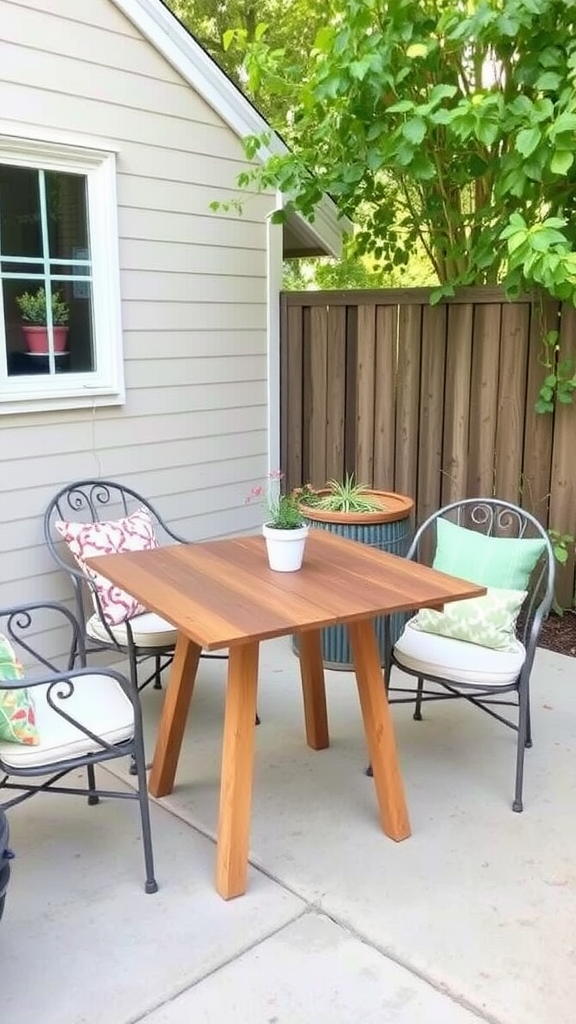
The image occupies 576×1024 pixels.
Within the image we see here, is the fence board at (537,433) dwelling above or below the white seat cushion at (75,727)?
above

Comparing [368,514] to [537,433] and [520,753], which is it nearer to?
[537,433]

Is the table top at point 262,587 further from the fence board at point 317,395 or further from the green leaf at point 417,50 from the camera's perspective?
the green leaf at point 417,50

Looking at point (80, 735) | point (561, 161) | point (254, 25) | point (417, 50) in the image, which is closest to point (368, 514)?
point (561, 161)

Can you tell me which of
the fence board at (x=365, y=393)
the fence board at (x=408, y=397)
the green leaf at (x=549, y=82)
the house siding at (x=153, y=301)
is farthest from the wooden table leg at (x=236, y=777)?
the green leaf at (x=549, y=82)

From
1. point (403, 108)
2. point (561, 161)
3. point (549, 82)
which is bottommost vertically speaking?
point (561, 161)

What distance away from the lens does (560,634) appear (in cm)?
397

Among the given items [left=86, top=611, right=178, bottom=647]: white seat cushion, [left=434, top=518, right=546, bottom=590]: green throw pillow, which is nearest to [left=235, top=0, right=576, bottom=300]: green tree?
[left=434, top=518, right=546, bottom=590]: green throw pillow

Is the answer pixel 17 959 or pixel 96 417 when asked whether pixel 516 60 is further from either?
pixel 17 959

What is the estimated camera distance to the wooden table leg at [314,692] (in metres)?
2.89

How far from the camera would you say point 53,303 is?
3518 mm

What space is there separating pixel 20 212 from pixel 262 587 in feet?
6.58

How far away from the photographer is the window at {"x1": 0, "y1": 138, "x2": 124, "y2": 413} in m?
3.32

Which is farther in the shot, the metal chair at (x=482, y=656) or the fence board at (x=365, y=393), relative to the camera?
the fence board at (x=365, y=393)

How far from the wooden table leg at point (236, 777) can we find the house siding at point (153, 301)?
1.61 meters
